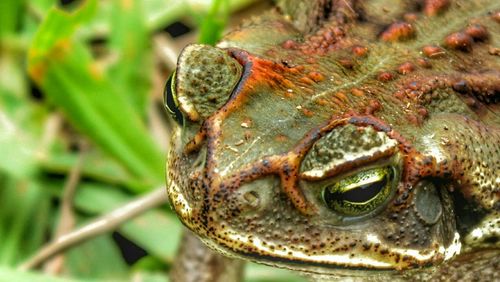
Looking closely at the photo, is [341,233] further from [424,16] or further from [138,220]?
[138,220]

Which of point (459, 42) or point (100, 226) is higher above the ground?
point (459, 42)

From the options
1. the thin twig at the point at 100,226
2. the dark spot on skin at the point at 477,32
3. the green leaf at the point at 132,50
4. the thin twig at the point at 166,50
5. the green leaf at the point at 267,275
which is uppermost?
the dark spot on skin at the point at 477,32

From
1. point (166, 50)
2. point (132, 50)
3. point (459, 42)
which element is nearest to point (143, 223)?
point (132, 50)

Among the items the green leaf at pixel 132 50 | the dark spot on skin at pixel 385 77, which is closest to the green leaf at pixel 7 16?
the green leaf at pixel 132 50

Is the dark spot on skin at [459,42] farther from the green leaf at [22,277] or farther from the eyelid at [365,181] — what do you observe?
the green leaf at [22,277]

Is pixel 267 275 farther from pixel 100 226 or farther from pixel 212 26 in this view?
pixel 212 26

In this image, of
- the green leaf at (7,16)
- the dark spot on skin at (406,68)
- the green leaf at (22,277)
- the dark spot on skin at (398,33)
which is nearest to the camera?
the dark spot on skin at (406,68)

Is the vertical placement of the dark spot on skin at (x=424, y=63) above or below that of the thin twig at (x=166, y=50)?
above
